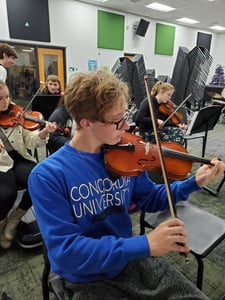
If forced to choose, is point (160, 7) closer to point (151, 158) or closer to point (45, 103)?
point (45, 103)

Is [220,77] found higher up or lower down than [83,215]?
higher up

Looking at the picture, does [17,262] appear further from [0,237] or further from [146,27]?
[146,27]

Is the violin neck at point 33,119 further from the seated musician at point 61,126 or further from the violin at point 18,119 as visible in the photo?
the seated musician at point 61,126

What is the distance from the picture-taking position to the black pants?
160cm

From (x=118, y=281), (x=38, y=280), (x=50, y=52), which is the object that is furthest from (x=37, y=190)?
(x=50, y=52)

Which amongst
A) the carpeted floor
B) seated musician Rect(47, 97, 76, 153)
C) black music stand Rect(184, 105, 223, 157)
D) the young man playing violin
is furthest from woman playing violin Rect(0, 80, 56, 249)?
black music stand Rect(184, 105, 223, 157)

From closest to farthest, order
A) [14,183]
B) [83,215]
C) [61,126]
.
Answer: [83,215]
[14,183]
[61,126]

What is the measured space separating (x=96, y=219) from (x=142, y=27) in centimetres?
797

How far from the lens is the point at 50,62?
6215mm

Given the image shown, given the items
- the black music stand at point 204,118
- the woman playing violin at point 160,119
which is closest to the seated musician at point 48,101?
the woman playing violin at point 160,119

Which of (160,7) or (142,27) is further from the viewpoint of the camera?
(142,27)

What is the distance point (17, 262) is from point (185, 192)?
127 cm

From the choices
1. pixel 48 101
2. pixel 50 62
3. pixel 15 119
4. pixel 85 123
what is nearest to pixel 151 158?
pixel 85 123

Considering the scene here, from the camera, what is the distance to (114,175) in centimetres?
89
